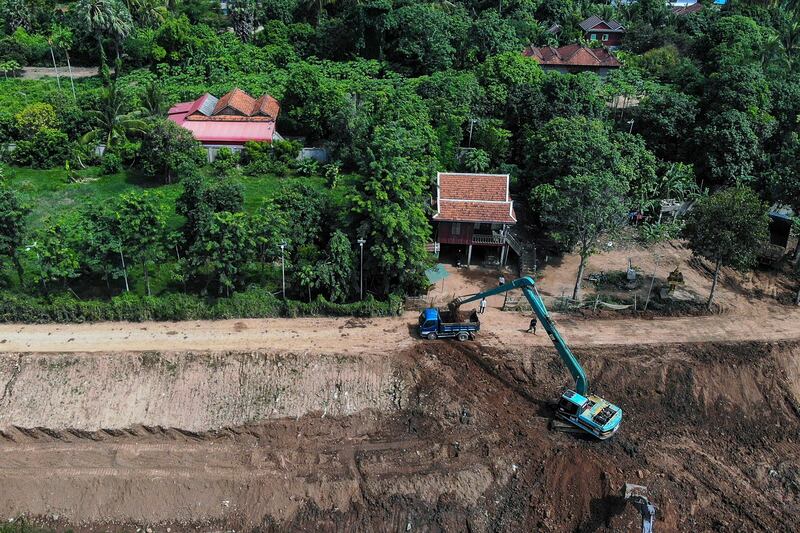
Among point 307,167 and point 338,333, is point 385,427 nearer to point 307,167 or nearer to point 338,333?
point 338,333

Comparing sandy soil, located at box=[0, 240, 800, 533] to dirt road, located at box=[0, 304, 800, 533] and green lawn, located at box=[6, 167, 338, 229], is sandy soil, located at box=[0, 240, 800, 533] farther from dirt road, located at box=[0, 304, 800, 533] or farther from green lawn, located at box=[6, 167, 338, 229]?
green lawn, located at box=[6, 167, 338, 229]

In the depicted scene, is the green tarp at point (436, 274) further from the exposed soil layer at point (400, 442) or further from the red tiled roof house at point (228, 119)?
the red tiled roof house at point (228, 119)

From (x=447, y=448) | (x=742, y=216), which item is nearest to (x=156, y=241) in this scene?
(x=447, y=448)

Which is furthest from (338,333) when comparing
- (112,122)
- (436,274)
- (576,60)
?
(576,60)

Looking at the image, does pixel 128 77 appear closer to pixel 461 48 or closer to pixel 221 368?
pixel 461 48

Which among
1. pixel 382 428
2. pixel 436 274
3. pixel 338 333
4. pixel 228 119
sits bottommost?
pixel 382 428

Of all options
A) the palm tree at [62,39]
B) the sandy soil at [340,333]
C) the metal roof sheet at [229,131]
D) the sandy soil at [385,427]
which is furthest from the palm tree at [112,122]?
the sandy soil at [385,427]

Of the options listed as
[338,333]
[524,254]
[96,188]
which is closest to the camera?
[338,333]
